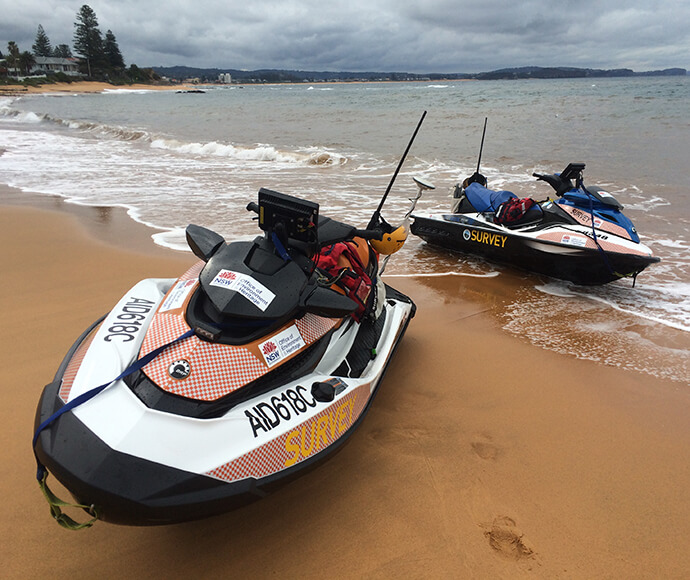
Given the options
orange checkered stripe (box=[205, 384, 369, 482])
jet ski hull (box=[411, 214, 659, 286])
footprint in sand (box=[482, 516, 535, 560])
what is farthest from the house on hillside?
footprint in sand (box=[482, 516, 535, 560])

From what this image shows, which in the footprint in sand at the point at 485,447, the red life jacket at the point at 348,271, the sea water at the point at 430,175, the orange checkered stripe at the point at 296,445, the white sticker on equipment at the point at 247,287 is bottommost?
the sea water at the point at 430,175

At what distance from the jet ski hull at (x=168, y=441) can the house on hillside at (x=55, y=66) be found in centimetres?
11039

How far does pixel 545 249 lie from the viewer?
5.34 meters

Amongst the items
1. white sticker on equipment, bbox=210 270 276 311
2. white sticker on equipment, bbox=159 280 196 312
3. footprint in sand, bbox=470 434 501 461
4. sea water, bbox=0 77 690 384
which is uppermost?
white sticker on equipment, bbox=210 270 276 311

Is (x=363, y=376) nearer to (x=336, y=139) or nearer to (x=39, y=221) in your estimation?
(x=39, y=221)

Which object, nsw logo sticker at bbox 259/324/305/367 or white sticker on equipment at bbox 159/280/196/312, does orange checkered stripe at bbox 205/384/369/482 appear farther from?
white sticker on equipment at bbox 159/280/196/312

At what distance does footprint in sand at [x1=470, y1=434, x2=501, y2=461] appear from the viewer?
2.70 metres

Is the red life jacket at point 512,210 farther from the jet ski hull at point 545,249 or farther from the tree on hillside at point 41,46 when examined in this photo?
the tree on hillside at point 41,46

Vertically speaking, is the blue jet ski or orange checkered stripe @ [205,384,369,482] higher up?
orange checkered stripe @ [205,384,369,482]

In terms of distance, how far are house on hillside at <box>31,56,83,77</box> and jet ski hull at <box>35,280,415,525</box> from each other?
4346 inches

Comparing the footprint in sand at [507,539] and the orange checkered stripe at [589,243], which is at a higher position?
the orange checkered stripe at [589,243]

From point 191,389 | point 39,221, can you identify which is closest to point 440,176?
point 39,221

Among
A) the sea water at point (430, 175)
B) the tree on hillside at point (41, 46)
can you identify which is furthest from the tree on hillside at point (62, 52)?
the sea water at point (430, 175)

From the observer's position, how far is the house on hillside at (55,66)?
9169 cm
